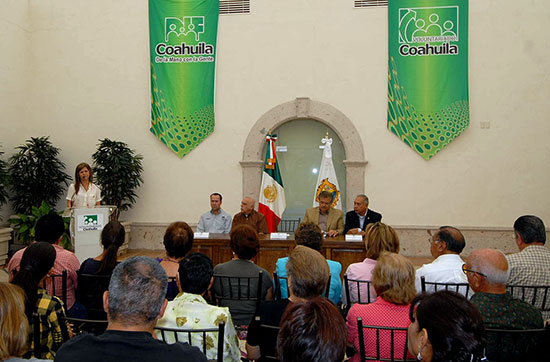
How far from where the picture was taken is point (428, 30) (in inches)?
287

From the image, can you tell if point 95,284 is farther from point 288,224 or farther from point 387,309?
point 288,224

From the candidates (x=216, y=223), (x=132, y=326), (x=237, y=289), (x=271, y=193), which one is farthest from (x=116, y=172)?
(x=132, y=326)

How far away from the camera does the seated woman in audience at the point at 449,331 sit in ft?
4.42

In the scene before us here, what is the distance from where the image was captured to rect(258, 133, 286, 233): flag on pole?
721 cm

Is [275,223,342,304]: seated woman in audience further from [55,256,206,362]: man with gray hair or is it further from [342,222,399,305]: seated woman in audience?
[55,256,206,362]: man with gray hair

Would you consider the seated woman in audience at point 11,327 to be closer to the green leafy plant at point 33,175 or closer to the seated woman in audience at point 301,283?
the seated woman in audience at point 301,283

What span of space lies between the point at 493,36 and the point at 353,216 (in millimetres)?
3986

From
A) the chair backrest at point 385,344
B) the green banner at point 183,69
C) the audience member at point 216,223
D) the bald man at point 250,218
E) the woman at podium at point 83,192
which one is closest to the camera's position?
the chair backrest at point 385,344

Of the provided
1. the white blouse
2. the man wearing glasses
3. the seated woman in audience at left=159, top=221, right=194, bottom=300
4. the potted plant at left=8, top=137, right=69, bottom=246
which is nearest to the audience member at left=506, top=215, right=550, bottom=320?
the man wearing glasses

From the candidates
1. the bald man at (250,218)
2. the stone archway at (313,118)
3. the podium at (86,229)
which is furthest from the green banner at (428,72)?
the podium at (86,229)

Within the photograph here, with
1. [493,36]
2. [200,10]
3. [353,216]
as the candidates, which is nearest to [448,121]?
[493,36]

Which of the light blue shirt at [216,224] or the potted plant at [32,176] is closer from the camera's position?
the light blue shirt at [216,224]

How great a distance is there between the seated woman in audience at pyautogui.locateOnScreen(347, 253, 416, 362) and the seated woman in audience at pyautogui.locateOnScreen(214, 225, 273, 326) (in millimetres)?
795

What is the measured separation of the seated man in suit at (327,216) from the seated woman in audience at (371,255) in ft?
7.83
